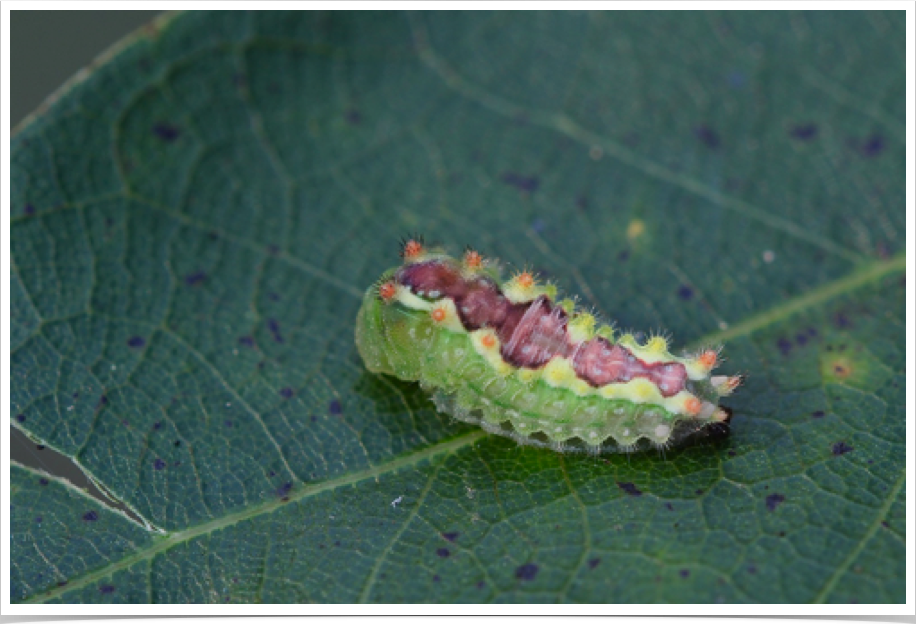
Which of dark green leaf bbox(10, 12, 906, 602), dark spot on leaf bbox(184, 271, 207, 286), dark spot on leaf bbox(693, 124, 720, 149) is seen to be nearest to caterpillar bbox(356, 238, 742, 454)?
→ dark green leaf bbox(10, 12, 906, 602)

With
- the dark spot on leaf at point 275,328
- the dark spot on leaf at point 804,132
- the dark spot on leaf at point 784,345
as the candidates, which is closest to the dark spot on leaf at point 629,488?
the dark spot on leaf at point 784,345

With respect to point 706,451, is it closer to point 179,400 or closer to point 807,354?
point 807,354

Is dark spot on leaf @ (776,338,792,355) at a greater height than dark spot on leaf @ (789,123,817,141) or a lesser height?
lesser

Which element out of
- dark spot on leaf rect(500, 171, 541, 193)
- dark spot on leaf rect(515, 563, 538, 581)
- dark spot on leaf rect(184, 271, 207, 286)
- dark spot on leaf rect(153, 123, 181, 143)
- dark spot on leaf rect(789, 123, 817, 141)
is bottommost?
dark spot on leaf rect(515, 563, 538, 581)

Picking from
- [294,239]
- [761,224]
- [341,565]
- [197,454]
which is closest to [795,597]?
[341,565]

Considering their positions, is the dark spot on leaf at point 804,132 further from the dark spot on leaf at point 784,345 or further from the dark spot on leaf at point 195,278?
the dark spot on leaf at point 195,278

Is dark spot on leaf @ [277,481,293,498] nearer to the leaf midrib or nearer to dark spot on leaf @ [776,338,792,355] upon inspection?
the leaf midrib
